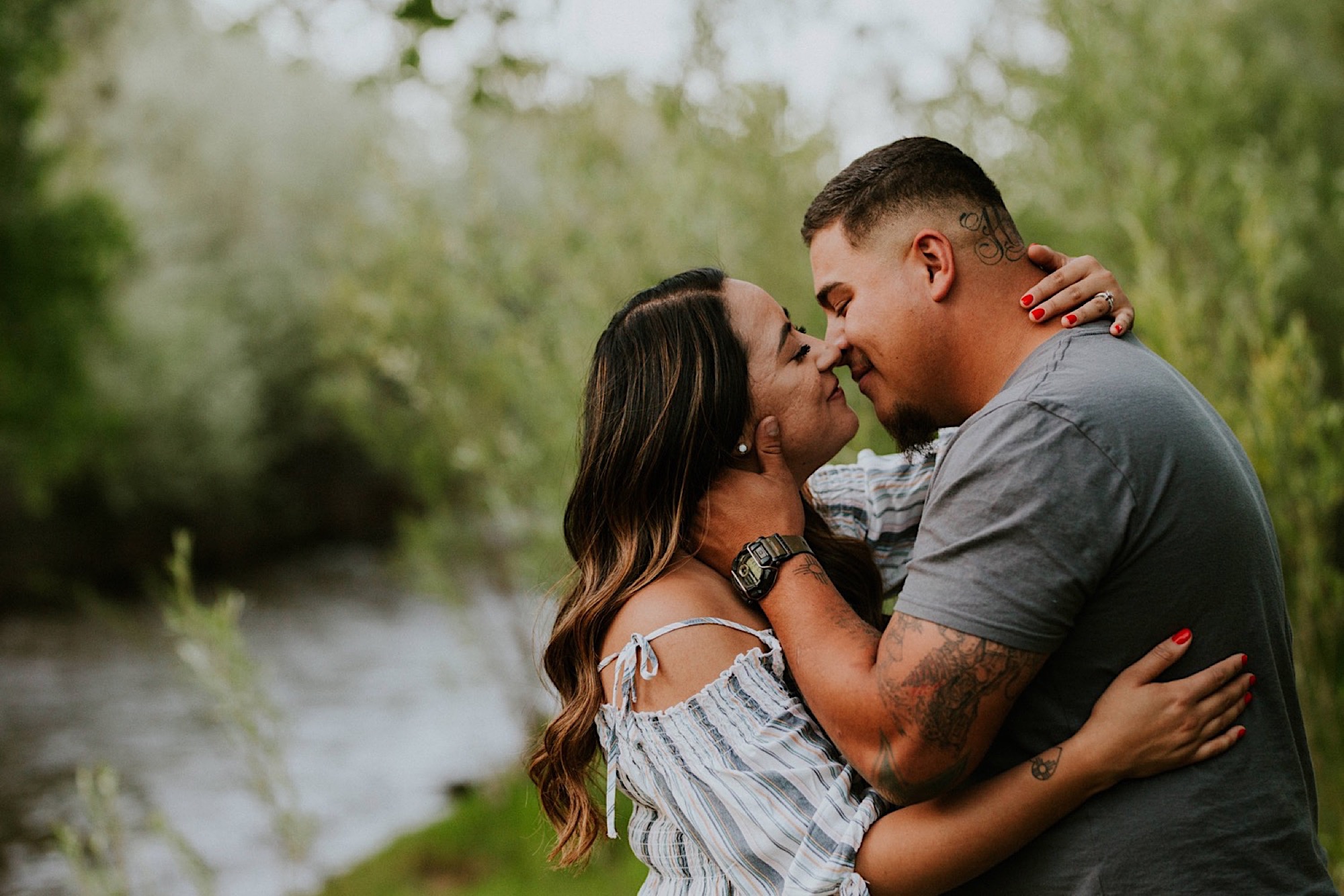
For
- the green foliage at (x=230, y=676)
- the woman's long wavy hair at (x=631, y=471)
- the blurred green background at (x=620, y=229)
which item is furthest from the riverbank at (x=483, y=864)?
the woman's long wavy hair at (x=631, y=471)

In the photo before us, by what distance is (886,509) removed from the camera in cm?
292

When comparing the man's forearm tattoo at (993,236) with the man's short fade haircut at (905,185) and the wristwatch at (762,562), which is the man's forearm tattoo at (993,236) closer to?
the man's short fade haircut at (905,185)

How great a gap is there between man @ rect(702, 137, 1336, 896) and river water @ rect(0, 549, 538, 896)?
4.44 metres

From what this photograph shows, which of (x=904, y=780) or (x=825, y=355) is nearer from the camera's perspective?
(x=904, y=780)

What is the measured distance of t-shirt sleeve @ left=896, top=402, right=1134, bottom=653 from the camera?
5.92ft

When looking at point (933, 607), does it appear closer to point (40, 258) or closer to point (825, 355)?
point (825, 355)

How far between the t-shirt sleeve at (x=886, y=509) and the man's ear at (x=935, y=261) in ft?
2.35

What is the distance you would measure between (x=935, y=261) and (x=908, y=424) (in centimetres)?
34

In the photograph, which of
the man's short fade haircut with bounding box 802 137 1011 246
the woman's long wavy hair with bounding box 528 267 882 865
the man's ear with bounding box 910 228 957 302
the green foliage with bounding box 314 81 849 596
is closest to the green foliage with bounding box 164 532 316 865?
the green foliage with bounding box 314 81 849 596

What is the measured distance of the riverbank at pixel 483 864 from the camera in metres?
7.49

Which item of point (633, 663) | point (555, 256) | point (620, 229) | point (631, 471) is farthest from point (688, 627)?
point (555, 256)

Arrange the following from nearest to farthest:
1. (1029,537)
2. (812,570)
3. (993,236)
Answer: (1029,537), (812,570), (993,236)

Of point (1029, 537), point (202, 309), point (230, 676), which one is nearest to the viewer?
point (1029, 537)

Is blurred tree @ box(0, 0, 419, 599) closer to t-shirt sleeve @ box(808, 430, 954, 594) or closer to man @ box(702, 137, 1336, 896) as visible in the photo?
t-shirt sleeve @ box(808, 430, 954, 594)
